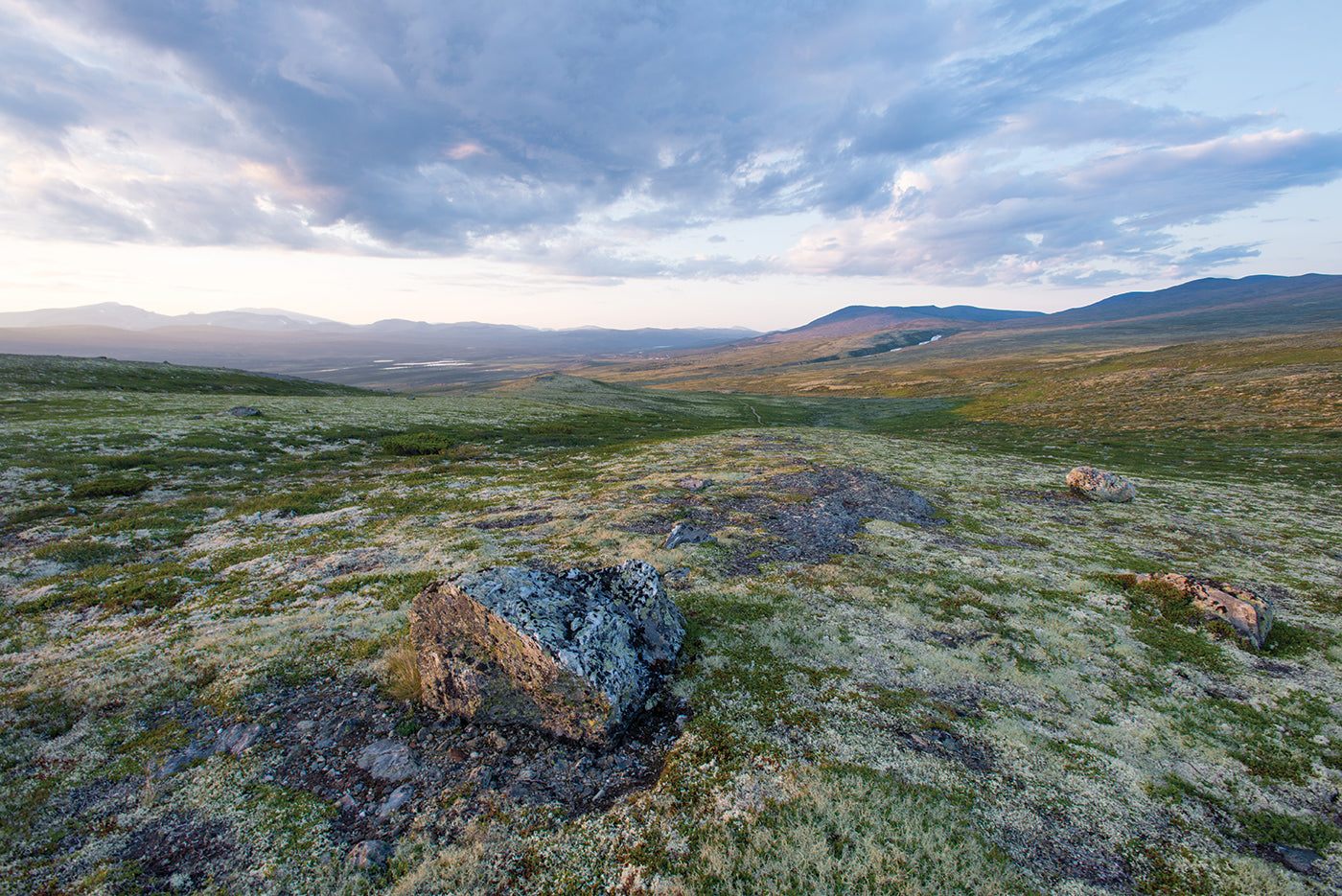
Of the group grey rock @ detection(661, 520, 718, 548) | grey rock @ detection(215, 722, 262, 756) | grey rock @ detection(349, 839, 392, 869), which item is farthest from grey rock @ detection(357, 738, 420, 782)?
grey rock @ detection(661, 520, 718, 548)

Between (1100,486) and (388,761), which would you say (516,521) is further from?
(1100,486)

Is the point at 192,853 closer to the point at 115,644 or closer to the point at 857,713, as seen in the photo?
the point at 115,644

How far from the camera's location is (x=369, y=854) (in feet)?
25.4

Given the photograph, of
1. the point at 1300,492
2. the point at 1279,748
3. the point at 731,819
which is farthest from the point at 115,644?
the point at 1300,492

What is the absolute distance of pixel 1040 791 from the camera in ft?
29.8

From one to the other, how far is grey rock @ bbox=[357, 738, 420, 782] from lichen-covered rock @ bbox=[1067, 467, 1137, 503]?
36188 millimetres

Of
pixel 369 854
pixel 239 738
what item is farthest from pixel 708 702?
pixel 239 738

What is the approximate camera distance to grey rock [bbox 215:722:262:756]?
9.70 m

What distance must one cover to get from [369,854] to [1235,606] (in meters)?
22.2

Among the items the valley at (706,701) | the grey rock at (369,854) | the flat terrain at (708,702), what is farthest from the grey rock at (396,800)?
the grey rock at (369,854)

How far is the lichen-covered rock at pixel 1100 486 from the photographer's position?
94.5 feet

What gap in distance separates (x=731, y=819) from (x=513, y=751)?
14.8 feet

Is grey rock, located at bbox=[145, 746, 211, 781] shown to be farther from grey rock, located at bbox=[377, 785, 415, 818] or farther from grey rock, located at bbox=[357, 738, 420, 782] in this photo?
grey rock, located at bbox=[377, 785, 415, 818]

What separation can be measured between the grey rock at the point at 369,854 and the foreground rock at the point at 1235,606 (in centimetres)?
2125
